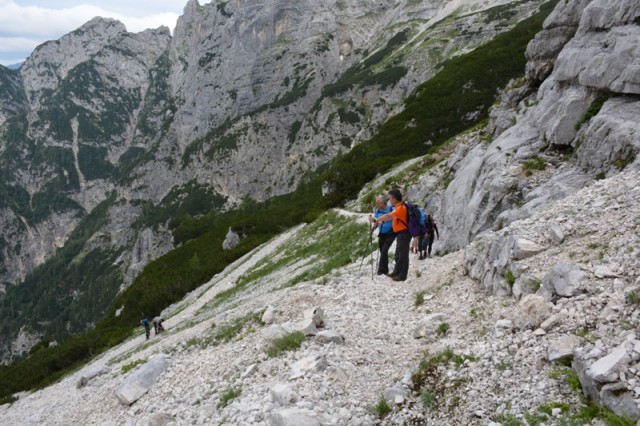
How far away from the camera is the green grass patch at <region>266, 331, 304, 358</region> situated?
11.0m

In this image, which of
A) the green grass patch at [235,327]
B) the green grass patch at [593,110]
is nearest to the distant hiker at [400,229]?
the green grass patch at [235,327]

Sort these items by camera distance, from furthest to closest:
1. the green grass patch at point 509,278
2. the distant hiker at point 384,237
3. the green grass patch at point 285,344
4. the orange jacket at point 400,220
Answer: the distant hiker at point 384,237 < the orange jacket at point 400,220 < the green grass patch at point 285,344 < the green grass patch at point 509,278

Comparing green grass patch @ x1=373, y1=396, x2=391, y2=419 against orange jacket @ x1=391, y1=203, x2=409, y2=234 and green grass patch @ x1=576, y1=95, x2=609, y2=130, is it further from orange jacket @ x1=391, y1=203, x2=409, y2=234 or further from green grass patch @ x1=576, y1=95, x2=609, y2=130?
green grass patch @ x1=576, y1=95, x2=609, y2=130

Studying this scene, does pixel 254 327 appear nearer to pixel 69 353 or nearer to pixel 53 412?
pixel 53 412

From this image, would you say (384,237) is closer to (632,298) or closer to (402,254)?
(402,254)

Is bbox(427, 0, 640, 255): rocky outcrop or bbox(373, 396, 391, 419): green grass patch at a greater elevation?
bbox(427, 0, 640, 255): rocky outcrop

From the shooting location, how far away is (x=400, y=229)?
48.3 ft

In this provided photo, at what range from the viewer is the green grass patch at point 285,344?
35.9 ft

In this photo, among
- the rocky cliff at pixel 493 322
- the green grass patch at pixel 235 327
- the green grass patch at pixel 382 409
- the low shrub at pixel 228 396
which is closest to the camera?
the rocky cliff at pixel 493 322

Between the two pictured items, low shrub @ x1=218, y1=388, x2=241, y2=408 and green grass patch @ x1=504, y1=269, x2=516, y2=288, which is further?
green grass patch @ x1=504, y1=269, x2=516, y2=288

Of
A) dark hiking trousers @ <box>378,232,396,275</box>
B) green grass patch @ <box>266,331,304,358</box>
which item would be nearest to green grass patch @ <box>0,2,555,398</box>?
dark hiking trousers @ <box>378,232,396,275</box>

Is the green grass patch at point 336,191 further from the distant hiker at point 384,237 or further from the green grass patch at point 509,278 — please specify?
the green grass patch at point 509,278

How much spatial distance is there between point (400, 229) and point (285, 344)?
5.71 meters

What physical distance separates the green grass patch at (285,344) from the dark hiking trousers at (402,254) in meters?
5.24
